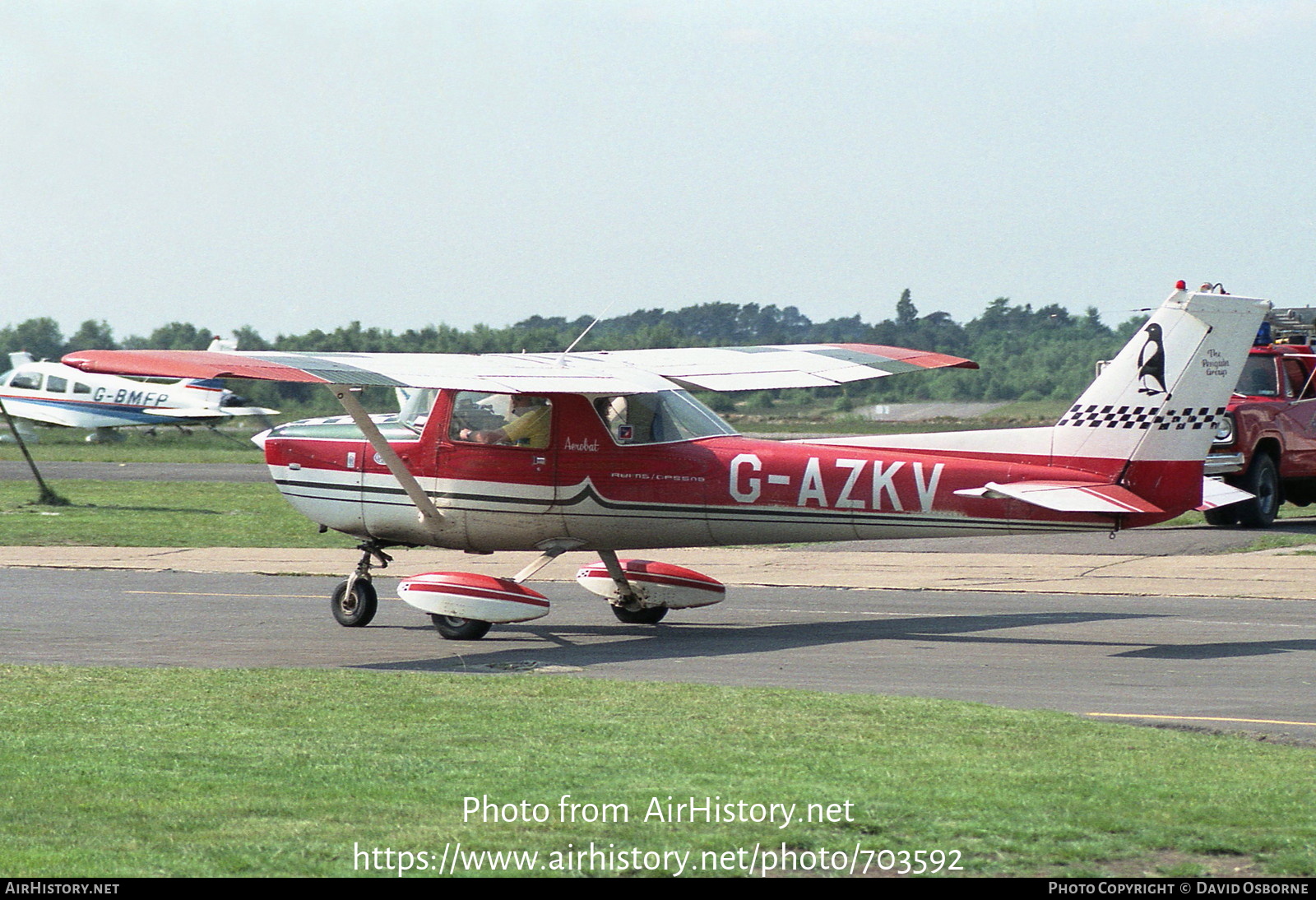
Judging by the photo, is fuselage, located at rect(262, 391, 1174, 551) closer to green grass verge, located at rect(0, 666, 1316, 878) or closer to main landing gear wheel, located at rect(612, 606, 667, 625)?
main landing gear wheel, located at rect(612, 606, 667, 625)

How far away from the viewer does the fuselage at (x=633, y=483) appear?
13148 millimetres

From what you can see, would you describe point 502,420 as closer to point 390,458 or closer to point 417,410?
point 417,410

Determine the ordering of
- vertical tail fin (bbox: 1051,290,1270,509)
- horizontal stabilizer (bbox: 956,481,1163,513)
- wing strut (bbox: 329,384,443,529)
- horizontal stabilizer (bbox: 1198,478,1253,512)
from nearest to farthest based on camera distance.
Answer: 1. horizontal stabilizer (bbox: 956,481,1163,513)
2. vertical tail fin (bbox: 1051,290,1270,509)
3. wing strut (bbox: 329,384,443,529)
4. horizontal stabilizer (bbox: 1198,478,1253,512)

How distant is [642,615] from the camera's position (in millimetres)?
14883

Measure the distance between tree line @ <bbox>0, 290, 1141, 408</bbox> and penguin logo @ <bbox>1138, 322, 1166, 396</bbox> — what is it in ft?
108

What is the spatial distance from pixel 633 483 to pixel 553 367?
51.6 inches

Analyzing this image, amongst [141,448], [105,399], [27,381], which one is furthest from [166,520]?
[27,381]

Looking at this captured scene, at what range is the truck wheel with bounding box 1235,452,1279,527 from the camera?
2312cm

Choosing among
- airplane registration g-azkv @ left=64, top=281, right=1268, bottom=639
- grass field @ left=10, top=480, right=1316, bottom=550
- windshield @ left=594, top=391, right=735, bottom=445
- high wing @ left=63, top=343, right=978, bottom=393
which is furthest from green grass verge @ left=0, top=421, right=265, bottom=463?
windshield @ left=594, top=391, right=735, bottom=445

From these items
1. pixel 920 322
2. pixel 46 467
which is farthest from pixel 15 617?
pixel 920 322

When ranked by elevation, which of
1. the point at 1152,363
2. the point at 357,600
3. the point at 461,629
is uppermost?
the point at 1152,363

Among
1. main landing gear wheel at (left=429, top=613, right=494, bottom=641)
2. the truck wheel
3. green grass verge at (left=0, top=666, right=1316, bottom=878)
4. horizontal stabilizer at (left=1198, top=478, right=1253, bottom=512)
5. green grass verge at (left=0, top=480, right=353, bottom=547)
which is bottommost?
green grass verge at (left=0, top=480, right=353, bottom=547)

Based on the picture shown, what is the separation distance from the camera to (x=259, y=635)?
14.2 meters
